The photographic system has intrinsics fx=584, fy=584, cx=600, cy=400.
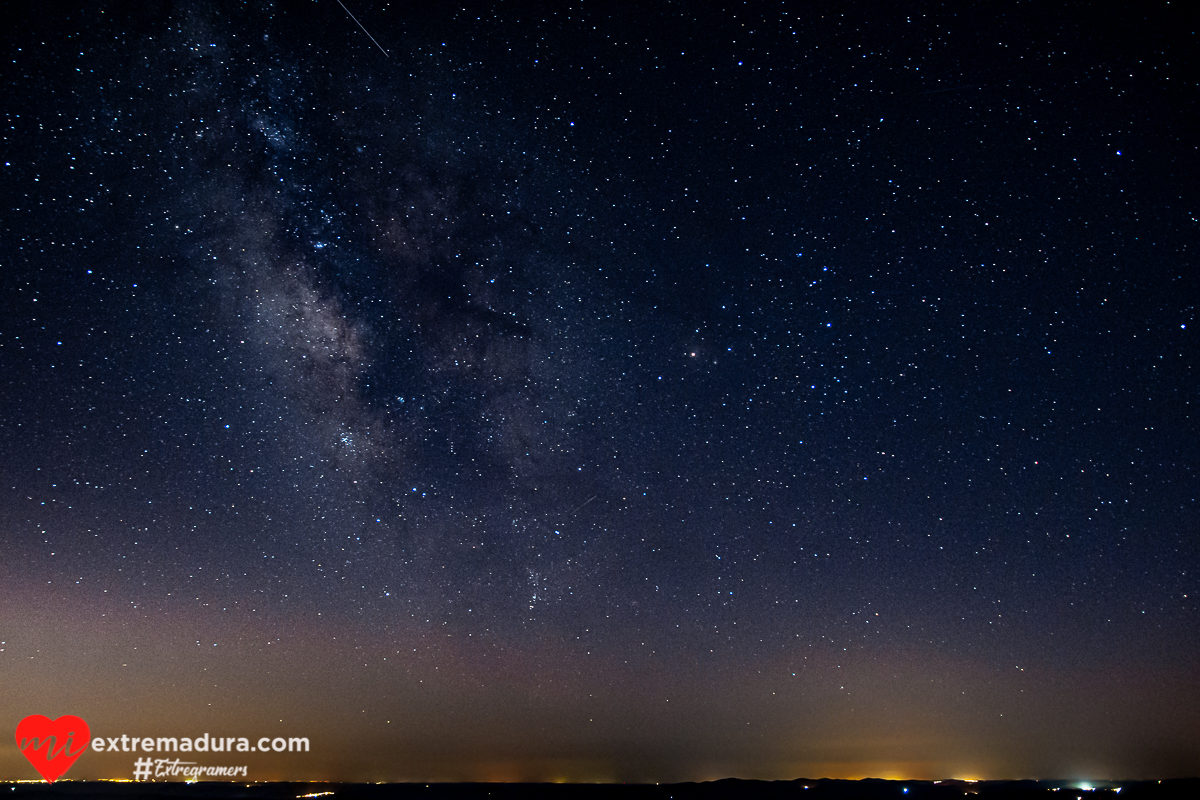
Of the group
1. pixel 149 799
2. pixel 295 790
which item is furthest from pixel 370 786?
pixel 149 799

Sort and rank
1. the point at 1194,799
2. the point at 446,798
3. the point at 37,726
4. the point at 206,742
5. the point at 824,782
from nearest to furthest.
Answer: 1. the point at 37,726
2. the point at 206,742
3. the point at 1194,799
4. the point at 446,798
5. the point at 824,782

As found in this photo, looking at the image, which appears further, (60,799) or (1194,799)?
(60,799)

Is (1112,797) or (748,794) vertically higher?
(1112,797)

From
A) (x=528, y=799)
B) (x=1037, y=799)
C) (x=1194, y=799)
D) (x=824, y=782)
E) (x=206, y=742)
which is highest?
(x=206, y=742)

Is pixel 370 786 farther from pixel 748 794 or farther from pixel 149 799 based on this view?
pixel 748 794

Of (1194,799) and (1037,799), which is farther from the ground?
(1194,799)

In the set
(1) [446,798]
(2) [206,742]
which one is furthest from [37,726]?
(1) [446,798]

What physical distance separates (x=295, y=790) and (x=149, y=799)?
15200 millimetres

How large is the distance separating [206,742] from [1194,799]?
148 feet

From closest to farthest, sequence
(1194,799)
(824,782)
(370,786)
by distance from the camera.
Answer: (1194,799) → (370,786) → (824,782)

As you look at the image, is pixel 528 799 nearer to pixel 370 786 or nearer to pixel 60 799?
pixel 370 786

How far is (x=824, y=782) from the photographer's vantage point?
2906 inches

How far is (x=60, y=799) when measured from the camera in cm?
3753

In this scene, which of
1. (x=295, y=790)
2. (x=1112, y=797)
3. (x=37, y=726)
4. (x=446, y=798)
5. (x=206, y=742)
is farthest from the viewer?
(x=295, y=790)
